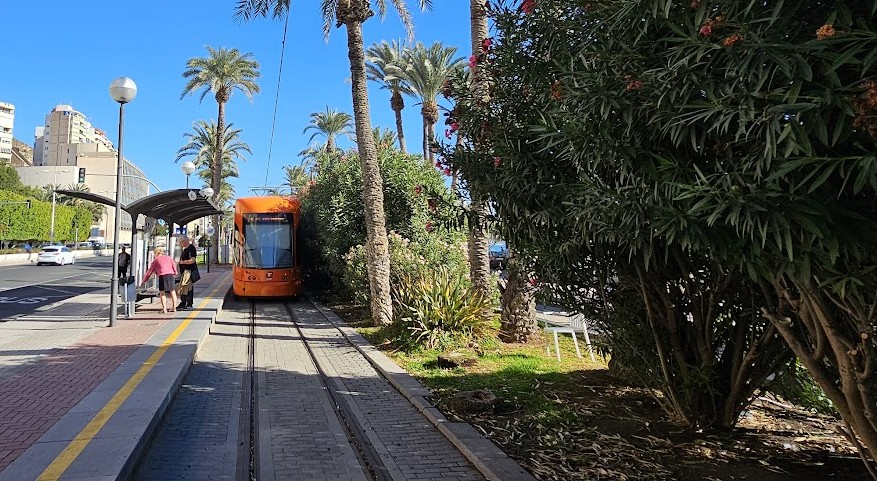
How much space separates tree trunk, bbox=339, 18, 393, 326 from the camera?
1339 cm

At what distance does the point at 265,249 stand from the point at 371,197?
7.17 meters

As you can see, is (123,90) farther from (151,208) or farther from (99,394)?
(99,394)

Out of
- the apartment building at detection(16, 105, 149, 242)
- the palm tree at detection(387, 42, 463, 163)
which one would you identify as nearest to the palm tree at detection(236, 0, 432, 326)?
the palm tree at detection(387, 42, 463, 163)

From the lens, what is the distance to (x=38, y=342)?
33.8 ft

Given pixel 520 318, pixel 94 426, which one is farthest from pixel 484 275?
Result: pixel 94 426

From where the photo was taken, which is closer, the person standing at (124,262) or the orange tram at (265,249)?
the person standing at (124,262)

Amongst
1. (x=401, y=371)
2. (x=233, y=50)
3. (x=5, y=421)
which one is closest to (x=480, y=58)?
(x=401, y=371)

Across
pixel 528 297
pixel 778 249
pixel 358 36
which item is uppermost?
pixel 358 36

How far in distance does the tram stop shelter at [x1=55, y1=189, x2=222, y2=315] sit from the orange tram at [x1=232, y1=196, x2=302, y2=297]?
4.08 ft

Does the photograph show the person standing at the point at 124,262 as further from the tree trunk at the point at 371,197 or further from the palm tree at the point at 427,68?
the palm tree at the point at 427,68

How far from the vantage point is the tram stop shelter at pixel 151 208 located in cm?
1449

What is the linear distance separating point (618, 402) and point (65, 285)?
27.6m

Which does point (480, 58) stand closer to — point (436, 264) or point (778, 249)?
point (778, 249)

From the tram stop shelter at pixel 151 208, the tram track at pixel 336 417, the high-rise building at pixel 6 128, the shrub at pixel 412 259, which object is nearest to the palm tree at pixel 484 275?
the shrub at pixel 412 259
